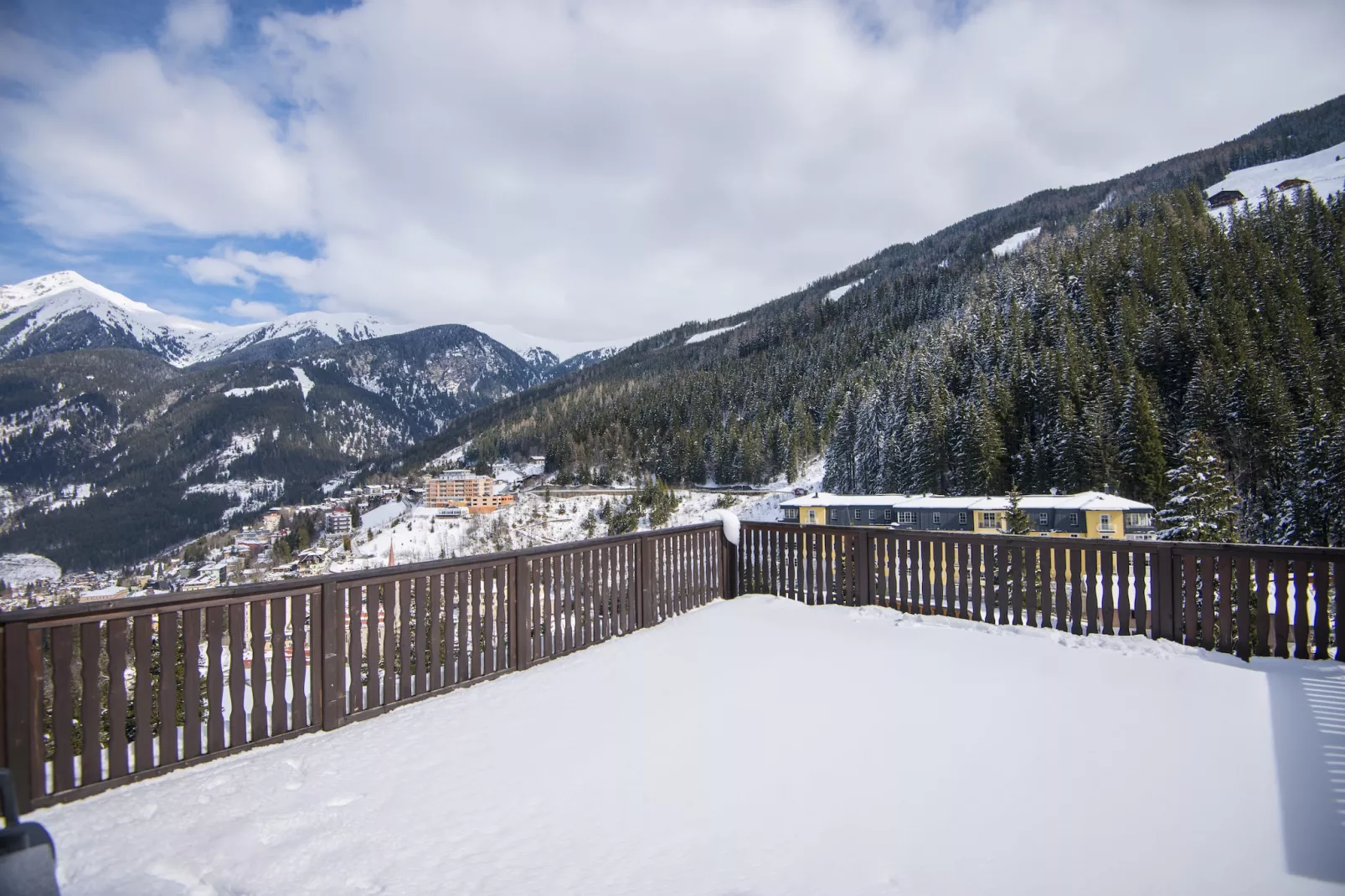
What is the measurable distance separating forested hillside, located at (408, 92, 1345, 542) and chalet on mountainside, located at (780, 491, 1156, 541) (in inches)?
194

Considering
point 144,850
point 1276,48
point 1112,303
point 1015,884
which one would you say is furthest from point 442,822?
point 1112,303

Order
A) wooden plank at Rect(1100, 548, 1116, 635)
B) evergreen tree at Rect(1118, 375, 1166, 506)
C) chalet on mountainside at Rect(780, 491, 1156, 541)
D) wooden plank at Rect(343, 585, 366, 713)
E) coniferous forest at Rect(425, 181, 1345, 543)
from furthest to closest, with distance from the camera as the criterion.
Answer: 1. coniferous forest at Rect(425, 181, 1345, 543)
2. evergreen tree at Rect(1118, 375, 1166, 506)
3. chalet on mountainside at Rect(780, 491, 1156, 541)
4. wooden plank at Rect(1100, 548, 1116, 635)
5. wooden plank at Rect(343, 585, 366, 713)

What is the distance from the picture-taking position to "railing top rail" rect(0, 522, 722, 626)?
287 centimetres

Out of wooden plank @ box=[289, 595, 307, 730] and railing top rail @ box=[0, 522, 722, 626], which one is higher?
railing top rail @ box=[0, 522, 722, 626]

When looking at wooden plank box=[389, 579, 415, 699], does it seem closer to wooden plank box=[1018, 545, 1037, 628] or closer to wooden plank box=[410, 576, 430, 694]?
wooden plank box=[410, 576, 430, 694]

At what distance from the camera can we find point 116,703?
3.01m

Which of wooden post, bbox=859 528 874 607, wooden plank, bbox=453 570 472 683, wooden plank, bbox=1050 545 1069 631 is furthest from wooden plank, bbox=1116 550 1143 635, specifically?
wooden plank, bbox=453 570 472 683

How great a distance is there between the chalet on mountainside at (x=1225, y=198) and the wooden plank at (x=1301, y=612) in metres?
121

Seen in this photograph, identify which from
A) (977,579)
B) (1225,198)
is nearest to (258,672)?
(977,579)

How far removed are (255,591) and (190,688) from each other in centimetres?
54

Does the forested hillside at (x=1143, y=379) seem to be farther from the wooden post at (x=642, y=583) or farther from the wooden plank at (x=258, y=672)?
the wooden plank at (x=258, y=672)

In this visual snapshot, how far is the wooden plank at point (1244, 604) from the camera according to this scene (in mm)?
4723

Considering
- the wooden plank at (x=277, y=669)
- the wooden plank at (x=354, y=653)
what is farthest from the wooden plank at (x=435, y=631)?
the wooden plank at (x=277, y=669)

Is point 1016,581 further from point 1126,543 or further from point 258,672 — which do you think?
point 258,672
